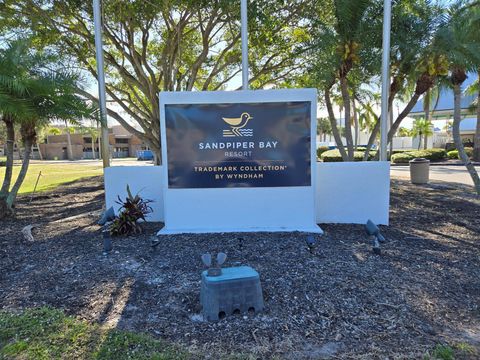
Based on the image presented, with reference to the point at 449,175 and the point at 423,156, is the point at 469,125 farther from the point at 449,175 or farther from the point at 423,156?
the point at 449,175

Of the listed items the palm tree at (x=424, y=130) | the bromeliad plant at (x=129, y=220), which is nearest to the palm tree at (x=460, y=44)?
the bromeliad plant at (x=129, y=220)

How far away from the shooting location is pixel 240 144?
6398 millimetres

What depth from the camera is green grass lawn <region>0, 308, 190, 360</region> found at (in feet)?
9.62

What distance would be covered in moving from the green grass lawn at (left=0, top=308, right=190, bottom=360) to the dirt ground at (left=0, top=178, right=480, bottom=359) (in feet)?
0.52

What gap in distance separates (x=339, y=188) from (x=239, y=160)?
7.59 ft

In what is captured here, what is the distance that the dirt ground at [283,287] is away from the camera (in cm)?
316

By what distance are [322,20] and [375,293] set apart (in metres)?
9.74

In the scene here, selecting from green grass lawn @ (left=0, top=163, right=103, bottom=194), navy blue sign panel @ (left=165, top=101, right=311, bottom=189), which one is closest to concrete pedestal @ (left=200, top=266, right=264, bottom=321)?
navy blue sign panel @ (left=165, top=101, right=311, bottom=189)

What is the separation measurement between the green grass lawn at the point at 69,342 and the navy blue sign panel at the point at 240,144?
3.45 metres

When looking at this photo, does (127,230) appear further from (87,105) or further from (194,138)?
(87,105)

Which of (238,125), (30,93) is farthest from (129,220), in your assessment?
(30,93)

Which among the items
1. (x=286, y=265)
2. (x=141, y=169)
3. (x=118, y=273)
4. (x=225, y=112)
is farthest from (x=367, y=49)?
(x=118, y=273)

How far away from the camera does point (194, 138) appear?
20.9ft

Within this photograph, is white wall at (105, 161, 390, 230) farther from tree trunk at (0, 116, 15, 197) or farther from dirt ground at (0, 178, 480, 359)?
tree trunk at (0, 116, 15, 197)
